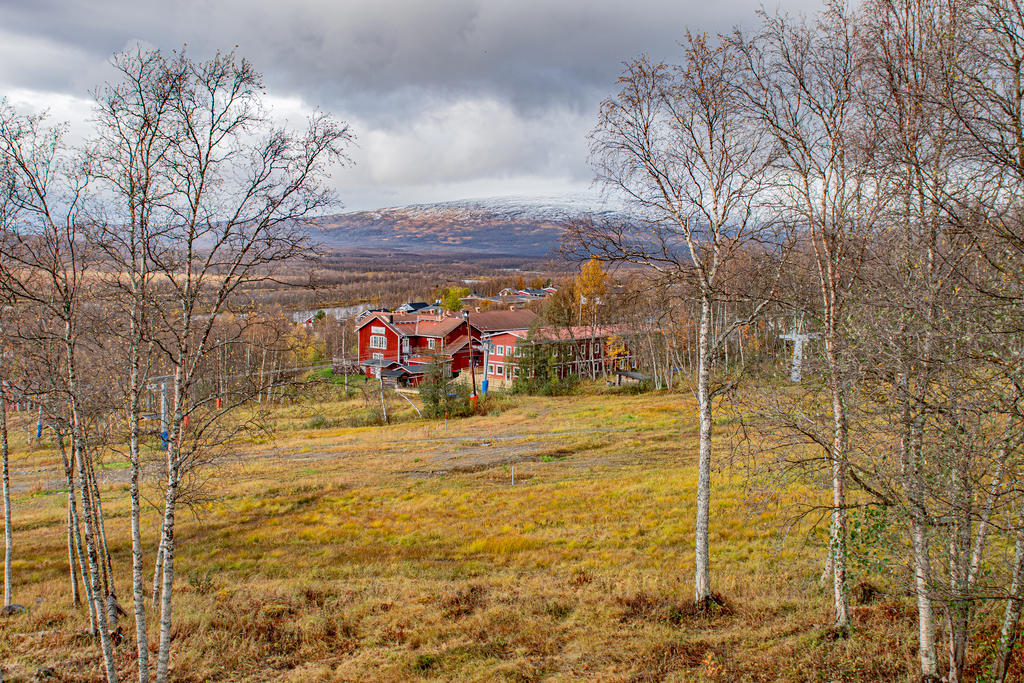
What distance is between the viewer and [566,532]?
55.2 ft

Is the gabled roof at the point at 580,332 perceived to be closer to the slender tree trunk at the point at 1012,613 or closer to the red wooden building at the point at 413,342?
the red wooden building at the point at 413,342

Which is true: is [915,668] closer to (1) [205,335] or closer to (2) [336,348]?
(1) [205,335]

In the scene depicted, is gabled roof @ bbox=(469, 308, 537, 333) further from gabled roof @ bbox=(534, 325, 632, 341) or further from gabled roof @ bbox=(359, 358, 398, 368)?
gabled roof @ bbox=(534, 325, 632, 341)

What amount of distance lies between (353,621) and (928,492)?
10.2 meters

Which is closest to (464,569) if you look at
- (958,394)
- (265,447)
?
(958,394)

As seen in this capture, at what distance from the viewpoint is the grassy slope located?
9.30 m

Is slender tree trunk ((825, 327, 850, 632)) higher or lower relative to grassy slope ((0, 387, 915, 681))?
higher

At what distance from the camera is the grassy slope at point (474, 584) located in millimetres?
9297

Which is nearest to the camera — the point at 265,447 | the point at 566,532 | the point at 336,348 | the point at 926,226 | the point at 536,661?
the point at 926,226

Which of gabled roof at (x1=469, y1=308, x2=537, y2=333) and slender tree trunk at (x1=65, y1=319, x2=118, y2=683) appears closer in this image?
slender tree trunk at (x1=65, y1=319, x2=118, y2=683)

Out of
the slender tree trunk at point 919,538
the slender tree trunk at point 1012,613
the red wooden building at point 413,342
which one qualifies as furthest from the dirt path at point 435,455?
the red wooden building at point 413,342

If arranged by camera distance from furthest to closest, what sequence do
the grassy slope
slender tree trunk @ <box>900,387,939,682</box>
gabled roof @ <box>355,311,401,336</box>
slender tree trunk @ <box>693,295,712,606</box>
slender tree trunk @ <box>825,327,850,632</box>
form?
gabled roof @ <box>355,311,401,336</box> < slender tree trunk @ <box>693,295,712,606</box> < the grassy slope < slender tree trunk @ <box>825,327,850,632</box> < slender tree trunk @ <box>900,387,939,682</box>

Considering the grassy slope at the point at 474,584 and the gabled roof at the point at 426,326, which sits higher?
the gabled roof at the point at 426,326

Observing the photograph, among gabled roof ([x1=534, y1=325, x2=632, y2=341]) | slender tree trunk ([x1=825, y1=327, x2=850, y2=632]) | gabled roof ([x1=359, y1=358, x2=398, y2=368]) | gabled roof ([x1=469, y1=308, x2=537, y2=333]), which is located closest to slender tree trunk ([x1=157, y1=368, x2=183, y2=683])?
slender tree trunk ([x1=825, y1=327, x2=850, y2=632])
